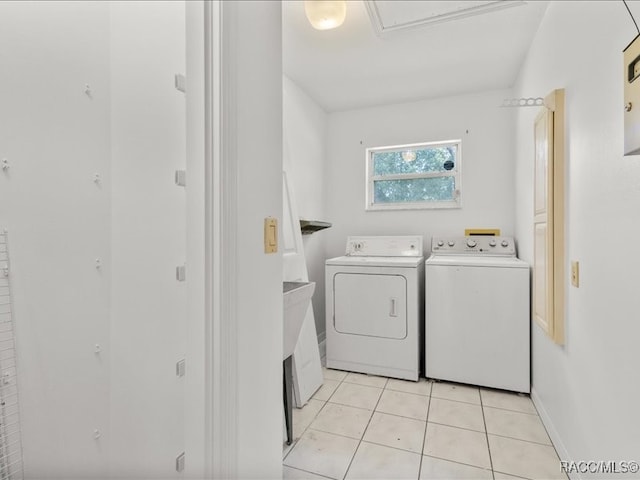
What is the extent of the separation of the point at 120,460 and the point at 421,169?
314cm

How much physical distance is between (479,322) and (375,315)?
0.77 meters

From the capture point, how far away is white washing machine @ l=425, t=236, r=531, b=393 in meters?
2.35

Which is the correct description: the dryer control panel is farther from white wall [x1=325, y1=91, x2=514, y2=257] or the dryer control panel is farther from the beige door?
the beige door

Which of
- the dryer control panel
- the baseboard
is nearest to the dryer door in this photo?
the dryer control panel

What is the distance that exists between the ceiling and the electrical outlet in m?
1.49

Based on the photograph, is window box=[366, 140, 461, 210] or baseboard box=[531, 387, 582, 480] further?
window box=[366, 140, 461, 210]

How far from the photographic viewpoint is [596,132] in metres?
1.28

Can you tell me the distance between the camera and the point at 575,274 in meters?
1.48

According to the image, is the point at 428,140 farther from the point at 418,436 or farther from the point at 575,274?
the point at 418,436

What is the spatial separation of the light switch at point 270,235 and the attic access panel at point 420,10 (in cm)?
155

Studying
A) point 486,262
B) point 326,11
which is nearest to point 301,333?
point 486,262

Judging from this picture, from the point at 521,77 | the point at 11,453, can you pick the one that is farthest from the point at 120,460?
the point at 521,77

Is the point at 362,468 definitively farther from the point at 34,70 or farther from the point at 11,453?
the point at 34,70

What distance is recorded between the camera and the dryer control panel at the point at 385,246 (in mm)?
3080
